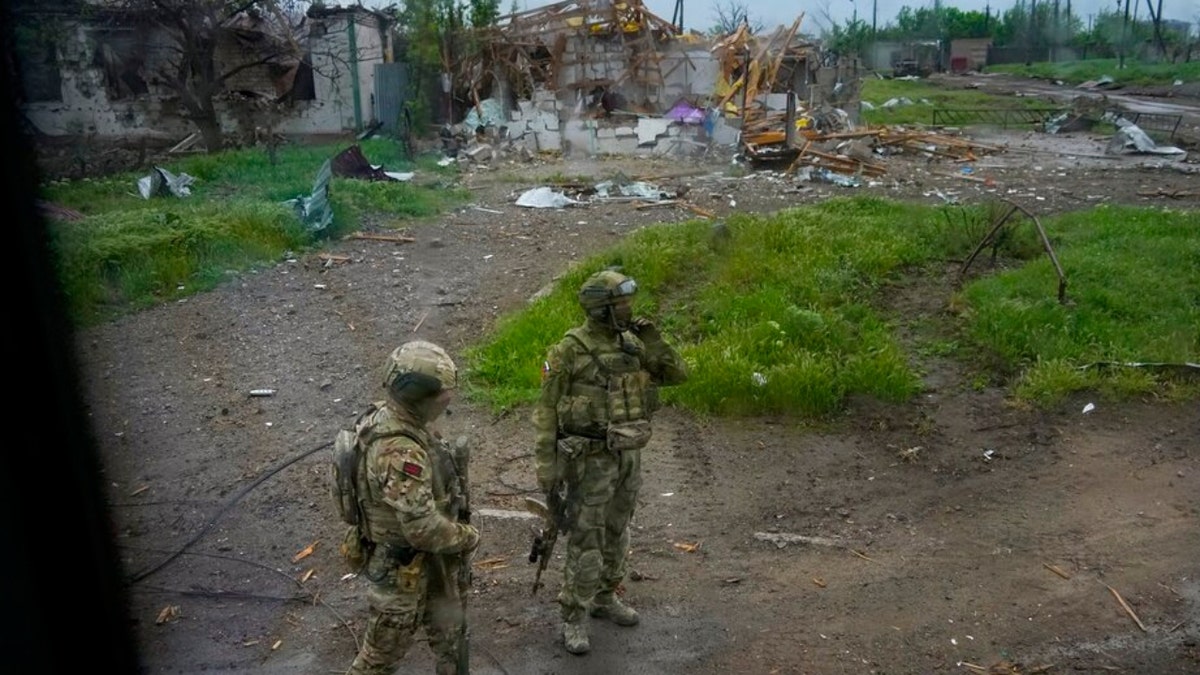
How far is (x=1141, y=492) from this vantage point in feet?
20.3

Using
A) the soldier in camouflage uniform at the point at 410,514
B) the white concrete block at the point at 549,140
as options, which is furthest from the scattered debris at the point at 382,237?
the white concrete block at the point at 549,140

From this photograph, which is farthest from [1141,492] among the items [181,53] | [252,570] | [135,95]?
[135,95]

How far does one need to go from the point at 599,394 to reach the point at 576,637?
1.14 m

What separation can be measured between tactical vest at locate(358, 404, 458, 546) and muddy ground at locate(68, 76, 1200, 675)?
1.14 meters

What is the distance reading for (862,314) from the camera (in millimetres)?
9000

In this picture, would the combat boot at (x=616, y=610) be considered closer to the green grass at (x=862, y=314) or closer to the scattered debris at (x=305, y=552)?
the scattered debris at (x=305, y=552)

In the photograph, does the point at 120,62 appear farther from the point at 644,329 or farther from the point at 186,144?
the point at 644,329

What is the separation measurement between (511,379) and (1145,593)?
15.1 feet

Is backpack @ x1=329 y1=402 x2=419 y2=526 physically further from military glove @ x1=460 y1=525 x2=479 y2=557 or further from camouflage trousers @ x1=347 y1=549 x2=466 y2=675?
military glove @ x1=460 y1=525 x2=479 y2=557

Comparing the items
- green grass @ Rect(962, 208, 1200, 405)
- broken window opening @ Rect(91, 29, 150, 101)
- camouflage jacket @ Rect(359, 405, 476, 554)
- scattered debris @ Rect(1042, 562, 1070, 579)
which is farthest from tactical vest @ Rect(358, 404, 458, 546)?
broken window opening @ Rect(91, 29, 150, 101)

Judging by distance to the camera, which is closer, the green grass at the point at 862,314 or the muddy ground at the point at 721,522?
the muddy ground at the point at 721,522

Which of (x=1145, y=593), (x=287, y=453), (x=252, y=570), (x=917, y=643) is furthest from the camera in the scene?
(x=287, y=453)

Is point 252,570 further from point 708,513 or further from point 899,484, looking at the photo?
point 899,484

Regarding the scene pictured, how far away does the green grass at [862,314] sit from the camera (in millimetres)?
7520
